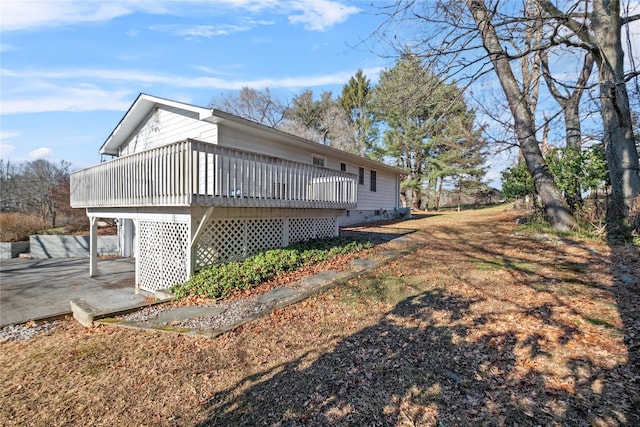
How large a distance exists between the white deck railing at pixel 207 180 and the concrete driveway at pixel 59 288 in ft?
7.59

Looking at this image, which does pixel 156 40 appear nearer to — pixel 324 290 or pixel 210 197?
pixel 210 197

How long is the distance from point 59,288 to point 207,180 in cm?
636

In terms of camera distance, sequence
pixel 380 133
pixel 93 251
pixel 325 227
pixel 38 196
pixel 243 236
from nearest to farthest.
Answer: pixel 243 236
pixel 93 251
pixel 325 227
pixel 38 196
pixel 380 133

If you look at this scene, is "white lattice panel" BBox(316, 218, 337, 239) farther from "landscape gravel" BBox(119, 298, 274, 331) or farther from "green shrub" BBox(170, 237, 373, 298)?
"landscape gravel" BBox(119, 298, 274, 331)

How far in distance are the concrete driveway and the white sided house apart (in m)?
0.82

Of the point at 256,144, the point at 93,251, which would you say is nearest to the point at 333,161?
the point at 256,144

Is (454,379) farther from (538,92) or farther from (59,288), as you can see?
(538,92)

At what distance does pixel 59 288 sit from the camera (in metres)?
8.48

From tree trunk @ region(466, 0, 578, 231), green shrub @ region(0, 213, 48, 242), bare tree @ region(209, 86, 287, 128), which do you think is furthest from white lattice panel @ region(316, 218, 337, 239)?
bare tree @ region(209, 86, 287, 128)

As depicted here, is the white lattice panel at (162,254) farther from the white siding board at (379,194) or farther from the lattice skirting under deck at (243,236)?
the white siding board at (379,194)

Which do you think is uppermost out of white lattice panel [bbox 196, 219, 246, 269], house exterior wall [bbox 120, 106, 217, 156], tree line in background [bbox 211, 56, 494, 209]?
tree line in background [bbox 211, 56, 494, 209]

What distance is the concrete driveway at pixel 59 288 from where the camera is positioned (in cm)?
632

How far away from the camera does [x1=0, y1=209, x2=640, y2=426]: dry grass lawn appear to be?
2523 mm

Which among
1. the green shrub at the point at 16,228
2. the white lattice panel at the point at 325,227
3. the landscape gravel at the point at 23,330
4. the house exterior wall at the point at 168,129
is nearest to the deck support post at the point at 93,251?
the house exterior wall at the point at 168,129
